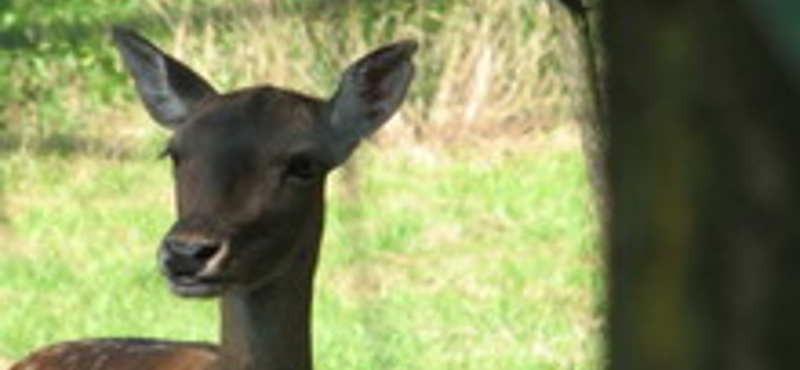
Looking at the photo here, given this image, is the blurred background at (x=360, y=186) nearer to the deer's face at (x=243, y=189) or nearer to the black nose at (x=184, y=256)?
the deer's face at (x=243, y=189)

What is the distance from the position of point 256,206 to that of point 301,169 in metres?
0.22

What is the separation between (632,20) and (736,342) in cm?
17

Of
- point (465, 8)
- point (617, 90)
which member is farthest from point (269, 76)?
point (617, 90)

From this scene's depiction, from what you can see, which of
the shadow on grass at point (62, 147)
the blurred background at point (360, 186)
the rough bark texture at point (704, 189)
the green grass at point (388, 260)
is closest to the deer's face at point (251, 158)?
the green grass at point (388, 260)

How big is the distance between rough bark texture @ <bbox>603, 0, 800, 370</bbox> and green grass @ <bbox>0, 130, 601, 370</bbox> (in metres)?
5.91

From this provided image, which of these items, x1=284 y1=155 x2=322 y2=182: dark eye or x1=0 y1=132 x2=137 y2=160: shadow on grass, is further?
x1=0 y1=132 x2=137 y2=160: shadow on grass

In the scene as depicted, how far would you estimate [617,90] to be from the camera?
1187 mm

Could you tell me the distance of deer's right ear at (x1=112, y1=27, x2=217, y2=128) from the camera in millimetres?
5336

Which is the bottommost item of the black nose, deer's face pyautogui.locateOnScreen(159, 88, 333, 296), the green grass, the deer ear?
the green grass

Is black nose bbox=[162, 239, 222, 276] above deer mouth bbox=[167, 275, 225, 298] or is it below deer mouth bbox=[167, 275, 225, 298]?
above

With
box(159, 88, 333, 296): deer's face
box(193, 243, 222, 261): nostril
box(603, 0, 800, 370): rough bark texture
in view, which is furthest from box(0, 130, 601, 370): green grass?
box(603, 0, 800, 370): rough bark texture

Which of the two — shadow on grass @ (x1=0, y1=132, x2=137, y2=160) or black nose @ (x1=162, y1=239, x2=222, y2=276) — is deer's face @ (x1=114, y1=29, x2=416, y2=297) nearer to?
black nose @ (x1=162, y1=239, x2=222, y2=276)

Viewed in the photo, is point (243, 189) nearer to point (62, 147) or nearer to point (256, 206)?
point (256, 206)

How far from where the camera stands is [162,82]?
5391mm
